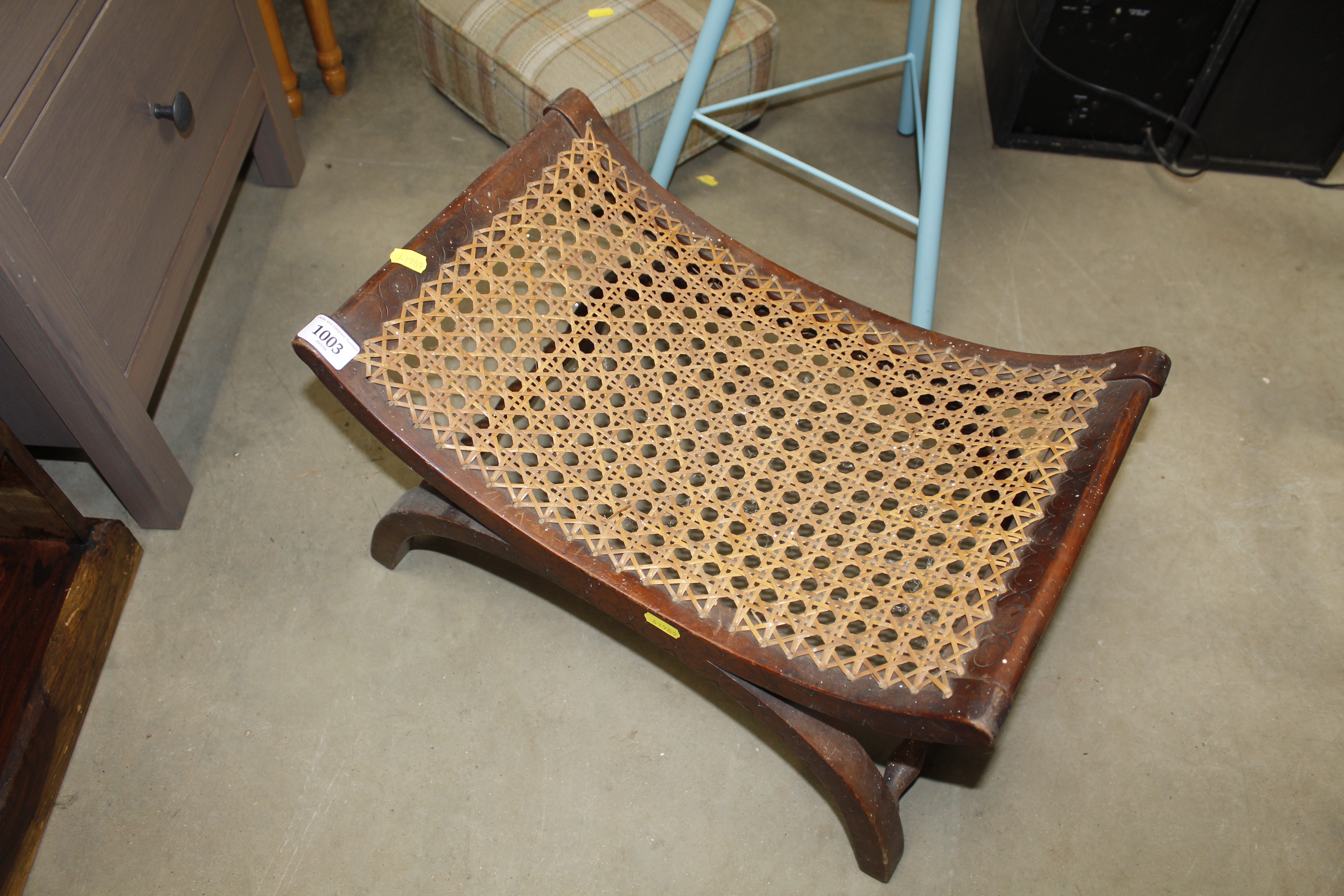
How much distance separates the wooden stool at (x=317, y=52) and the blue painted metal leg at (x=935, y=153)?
1074 mm

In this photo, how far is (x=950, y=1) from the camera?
1.19m

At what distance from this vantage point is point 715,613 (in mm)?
955

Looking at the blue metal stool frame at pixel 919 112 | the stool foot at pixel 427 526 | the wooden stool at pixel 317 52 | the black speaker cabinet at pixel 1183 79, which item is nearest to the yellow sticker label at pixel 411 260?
the stool foot at pixel 427 526

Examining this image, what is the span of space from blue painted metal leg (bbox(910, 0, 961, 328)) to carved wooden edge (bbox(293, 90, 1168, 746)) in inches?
9.5

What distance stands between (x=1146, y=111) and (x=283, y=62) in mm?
1608

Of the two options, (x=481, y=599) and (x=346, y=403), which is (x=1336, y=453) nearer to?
(x=481, y=599)

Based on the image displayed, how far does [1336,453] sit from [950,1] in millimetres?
967

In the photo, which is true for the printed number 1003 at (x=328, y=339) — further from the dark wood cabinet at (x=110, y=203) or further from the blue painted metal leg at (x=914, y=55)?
the blue painted metal leg at (x=914, y=55)

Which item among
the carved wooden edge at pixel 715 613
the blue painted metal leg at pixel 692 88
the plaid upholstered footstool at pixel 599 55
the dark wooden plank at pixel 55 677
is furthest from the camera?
the plaid upholstered footstool at pixel 599 55

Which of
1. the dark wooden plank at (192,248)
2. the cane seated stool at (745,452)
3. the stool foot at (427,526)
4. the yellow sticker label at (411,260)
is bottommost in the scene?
the stool foot at (427,526)

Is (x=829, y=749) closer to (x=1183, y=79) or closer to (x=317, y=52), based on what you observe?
(x=1183, y=79)

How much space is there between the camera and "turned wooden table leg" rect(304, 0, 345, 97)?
1745 mm

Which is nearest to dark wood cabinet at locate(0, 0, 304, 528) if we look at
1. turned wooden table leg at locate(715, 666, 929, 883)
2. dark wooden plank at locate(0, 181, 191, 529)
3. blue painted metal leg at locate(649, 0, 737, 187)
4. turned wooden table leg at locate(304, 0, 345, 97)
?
dark wooden plank at locate(0, 181, 191, 529)

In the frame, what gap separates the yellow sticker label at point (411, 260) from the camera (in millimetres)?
1082
